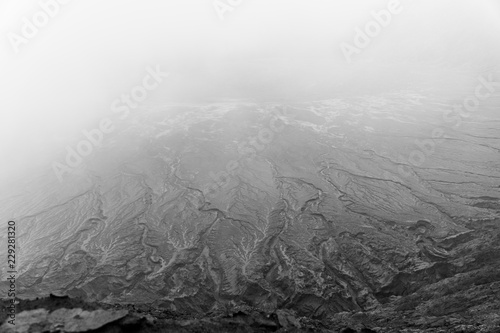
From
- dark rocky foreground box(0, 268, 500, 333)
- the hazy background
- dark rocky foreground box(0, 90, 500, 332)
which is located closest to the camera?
dark rocky foreground box(0, 268, 500, 333)

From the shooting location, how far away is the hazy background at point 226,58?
54375mm

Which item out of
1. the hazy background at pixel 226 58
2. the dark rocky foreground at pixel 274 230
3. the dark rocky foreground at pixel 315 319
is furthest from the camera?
the hazy background at pixel 226 58

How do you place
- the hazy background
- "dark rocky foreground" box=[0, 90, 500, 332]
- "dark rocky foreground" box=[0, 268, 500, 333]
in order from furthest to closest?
the hazy background → "dark rocky foreground" box=[0, 90, 500, 332] → "dark rocky foreground" box=[0, 268, 500, 333]

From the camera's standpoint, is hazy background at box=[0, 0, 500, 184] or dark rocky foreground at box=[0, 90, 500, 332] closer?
dark rocky foreground at box=[0, 90, 500, 332]

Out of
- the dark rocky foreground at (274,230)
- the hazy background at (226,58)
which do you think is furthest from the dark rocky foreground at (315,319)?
the hazy background at (226,58)

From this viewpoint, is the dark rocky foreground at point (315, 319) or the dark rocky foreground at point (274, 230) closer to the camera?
the dark rocky foreground at point (315, 319)

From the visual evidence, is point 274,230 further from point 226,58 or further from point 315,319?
point 226,58

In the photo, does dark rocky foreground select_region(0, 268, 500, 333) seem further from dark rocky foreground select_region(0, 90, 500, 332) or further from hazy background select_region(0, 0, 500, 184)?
hazy background select_region(0, 0, 500, 184)

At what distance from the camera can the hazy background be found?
178 ft

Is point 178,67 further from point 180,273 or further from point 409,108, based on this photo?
point 180,273

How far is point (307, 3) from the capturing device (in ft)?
323

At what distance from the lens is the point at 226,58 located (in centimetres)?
8238

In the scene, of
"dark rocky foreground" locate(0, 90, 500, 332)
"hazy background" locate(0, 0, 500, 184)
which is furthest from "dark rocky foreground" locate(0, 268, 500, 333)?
"hazy background" locate(0, 0, 500, 184)

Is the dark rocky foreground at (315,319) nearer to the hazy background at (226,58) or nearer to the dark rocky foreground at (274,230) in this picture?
the dark rocky foreground at (274,230)
